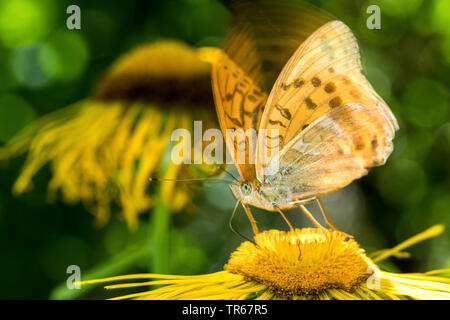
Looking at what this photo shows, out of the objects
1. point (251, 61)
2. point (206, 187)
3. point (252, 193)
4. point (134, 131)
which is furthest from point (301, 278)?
point (206, 187)

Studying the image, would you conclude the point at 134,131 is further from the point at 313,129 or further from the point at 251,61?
the point at 313,129

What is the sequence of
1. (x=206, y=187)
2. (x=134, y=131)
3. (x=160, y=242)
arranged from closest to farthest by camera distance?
1. (x=160, y=242)
2. (x=134, y=131)
3. (x=206, y=187)

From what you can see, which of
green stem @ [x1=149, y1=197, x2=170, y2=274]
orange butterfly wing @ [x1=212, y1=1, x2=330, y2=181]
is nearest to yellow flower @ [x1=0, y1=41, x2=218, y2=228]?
green stem @ [x1=149, y1=197, x2=170, y2=274]

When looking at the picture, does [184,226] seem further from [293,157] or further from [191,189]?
[293,157]

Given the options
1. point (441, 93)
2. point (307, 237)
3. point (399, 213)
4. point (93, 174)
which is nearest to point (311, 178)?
point (307, 237)

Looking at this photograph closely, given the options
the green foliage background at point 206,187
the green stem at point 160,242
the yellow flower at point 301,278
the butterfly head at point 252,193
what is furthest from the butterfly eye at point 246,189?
the green foliage background at point 206,187

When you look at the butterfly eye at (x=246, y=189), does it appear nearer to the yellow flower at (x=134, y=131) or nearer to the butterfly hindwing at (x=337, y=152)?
the butterfly hindwing at (x=337, y=152)

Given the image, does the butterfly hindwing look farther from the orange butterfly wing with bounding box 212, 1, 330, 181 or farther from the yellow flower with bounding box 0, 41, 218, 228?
the yellow flower with bounding box 0, 41, 218, 228
